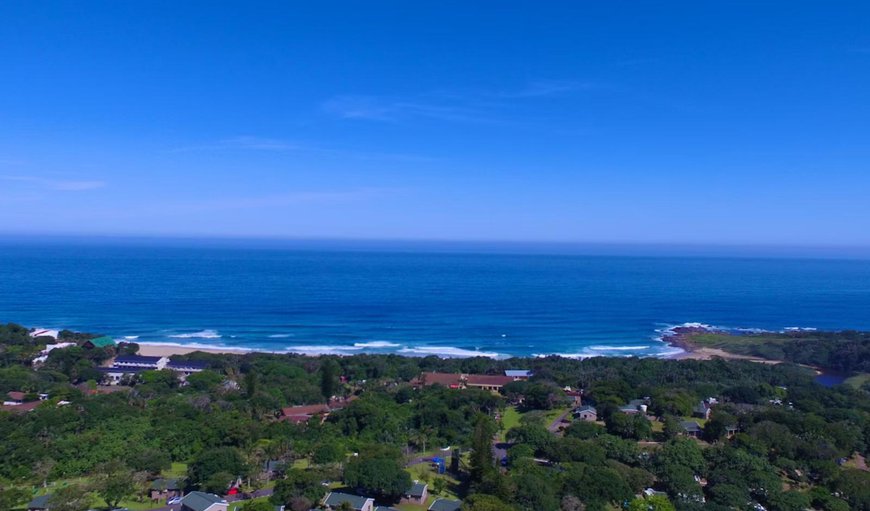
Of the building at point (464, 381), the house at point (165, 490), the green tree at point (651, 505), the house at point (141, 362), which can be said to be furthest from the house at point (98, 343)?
the green tree at point (651, 505)

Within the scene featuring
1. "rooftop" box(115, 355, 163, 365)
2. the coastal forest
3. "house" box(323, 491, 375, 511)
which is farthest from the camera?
"rooftop" box(115, 355, 163, 365)

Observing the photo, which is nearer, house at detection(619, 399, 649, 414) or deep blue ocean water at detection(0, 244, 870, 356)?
house at detection(619, 399, 649, 414)

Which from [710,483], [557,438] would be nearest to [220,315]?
[557,438]

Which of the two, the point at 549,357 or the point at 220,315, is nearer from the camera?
the point at 549,357

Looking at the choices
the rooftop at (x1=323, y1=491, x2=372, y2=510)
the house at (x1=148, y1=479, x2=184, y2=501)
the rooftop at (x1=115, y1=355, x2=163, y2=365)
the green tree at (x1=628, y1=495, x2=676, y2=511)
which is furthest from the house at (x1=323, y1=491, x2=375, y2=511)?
the rooftop at (x1=115, y1=355, x2=163, y2=365)

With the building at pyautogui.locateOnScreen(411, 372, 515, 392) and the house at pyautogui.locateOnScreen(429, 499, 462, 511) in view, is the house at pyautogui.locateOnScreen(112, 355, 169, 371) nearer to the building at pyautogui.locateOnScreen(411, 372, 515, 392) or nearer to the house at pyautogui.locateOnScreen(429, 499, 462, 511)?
the building at pyautogui.locateOnScreen(411, 372, 515, 392)

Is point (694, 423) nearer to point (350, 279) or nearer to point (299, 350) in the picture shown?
point (299, 350)
